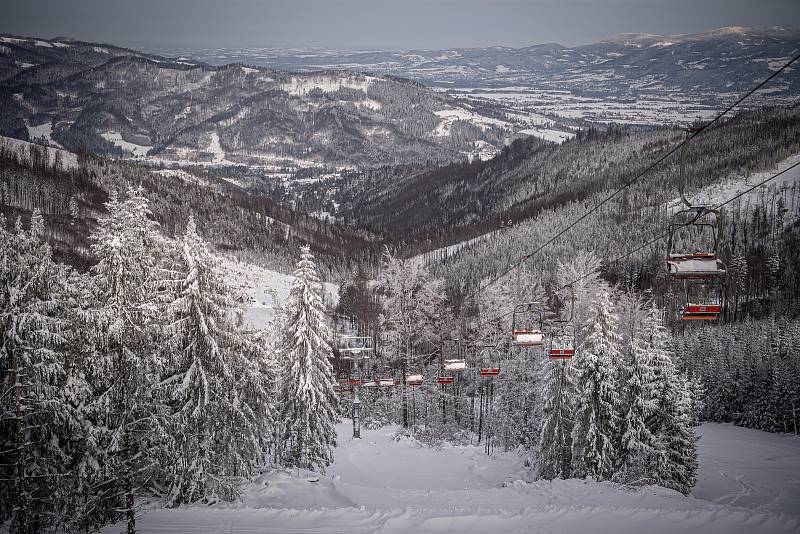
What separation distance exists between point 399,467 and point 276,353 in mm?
10446

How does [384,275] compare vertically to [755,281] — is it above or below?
below

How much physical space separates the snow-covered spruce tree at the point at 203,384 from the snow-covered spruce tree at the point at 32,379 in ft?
11.9

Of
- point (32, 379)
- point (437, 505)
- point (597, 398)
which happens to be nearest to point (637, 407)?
point (597, 398)

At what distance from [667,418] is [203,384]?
25.8 m

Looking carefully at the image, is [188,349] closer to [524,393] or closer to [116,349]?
[116,349]

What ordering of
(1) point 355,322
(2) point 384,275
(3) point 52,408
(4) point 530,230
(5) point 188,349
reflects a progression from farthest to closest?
(4) point 530,230
(1) point 355,322
(2) point 384,275
(5) point 188,349
(3) point 52,408

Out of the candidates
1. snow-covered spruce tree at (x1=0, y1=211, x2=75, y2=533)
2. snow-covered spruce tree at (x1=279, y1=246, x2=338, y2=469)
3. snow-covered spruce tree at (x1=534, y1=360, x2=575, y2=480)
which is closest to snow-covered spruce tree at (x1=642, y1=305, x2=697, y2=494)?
snow-covered spruce tree at (x1=534, y1=360, x2=575, y2=480)

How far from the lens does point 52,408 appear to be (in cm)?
1611

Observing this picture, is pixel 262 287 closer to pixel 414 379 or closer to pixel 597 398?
pixel 414 379

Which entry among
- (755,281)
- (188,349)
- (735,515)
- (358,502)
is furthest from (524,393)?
(755,281)

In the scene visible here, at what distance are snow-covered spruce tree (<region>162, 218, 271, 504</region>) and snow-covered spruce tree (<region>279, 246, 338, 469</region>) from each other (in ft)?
21.4

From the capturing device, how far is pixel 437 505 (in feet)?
71.9

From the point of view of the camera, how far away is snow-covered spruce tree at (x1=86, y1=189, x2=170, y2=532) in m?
15.9

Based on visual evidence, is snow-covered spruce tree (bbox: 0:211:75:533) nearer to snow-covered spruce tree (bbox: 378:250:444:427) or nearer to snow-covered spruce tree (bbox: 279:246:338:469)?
snow-covered spruce tree (bbox: 279:246:338:469)
